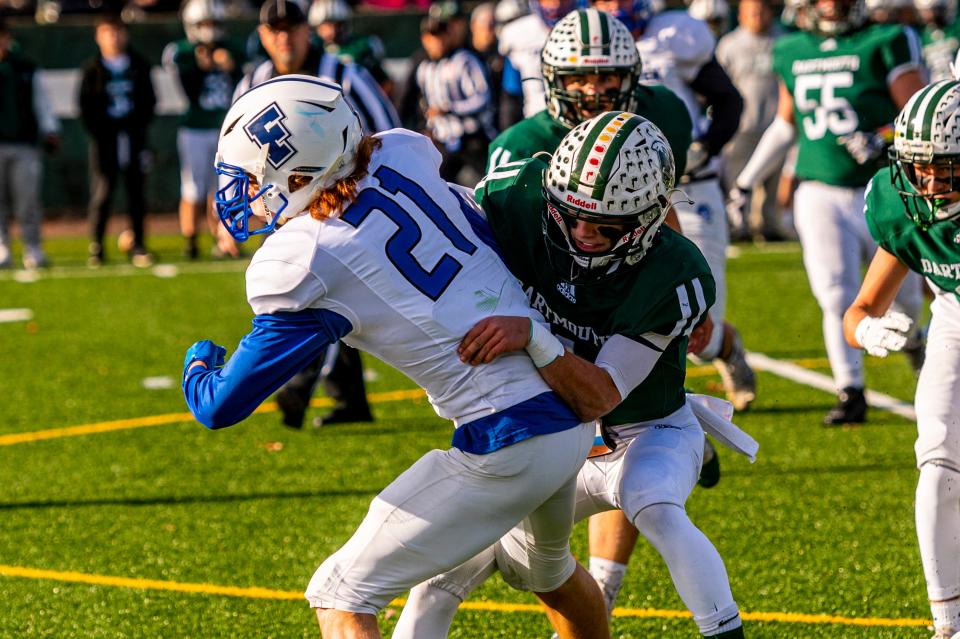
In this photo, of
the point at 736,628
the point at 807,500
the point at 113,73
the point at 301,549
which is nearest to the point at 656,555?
the point at 807,500

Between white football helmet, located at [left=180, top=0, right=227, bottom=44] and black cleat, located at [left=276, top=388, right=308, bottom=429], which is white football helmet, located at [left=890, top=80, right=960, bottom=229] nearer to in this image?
black cleat, located at [left=276, top=388, right=308, bottom=429]

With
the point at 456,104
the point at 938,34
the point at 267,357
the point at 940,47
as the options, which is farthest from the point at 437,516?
Result: the point at 938,34

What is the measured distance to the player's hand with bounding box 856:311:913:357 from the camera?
3.88 meters

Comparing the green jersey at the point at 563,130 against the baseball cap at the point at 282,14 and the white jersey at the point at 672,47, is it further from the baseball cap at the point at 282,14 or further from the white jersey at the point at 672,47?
the baseball cap at the point at 282,14

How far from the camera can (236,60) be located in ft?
40.5

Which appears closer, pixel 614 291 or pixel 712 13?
pixel 614 291

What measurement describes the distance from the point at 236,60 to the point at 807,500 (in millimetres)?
8158

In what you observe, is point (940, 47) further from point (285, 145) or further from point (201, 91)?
point (285, 145)

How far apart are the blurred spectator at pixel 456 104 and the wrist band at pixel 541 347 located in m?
7.26

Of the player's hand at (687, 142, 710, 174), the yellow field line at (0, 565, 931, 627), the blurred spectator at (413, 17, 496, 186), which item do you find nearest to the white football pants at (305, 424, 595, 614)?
the yellow field line at (0, 565, 931, 627)

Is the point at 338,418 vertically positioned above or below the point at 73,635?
below

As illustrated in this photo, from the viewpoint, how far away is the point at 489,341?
3.12 metres

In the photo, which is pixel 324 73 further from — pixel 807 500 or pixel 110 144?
pixel 110 144

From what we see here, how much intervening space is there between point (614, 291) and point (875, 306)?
1.10 m
